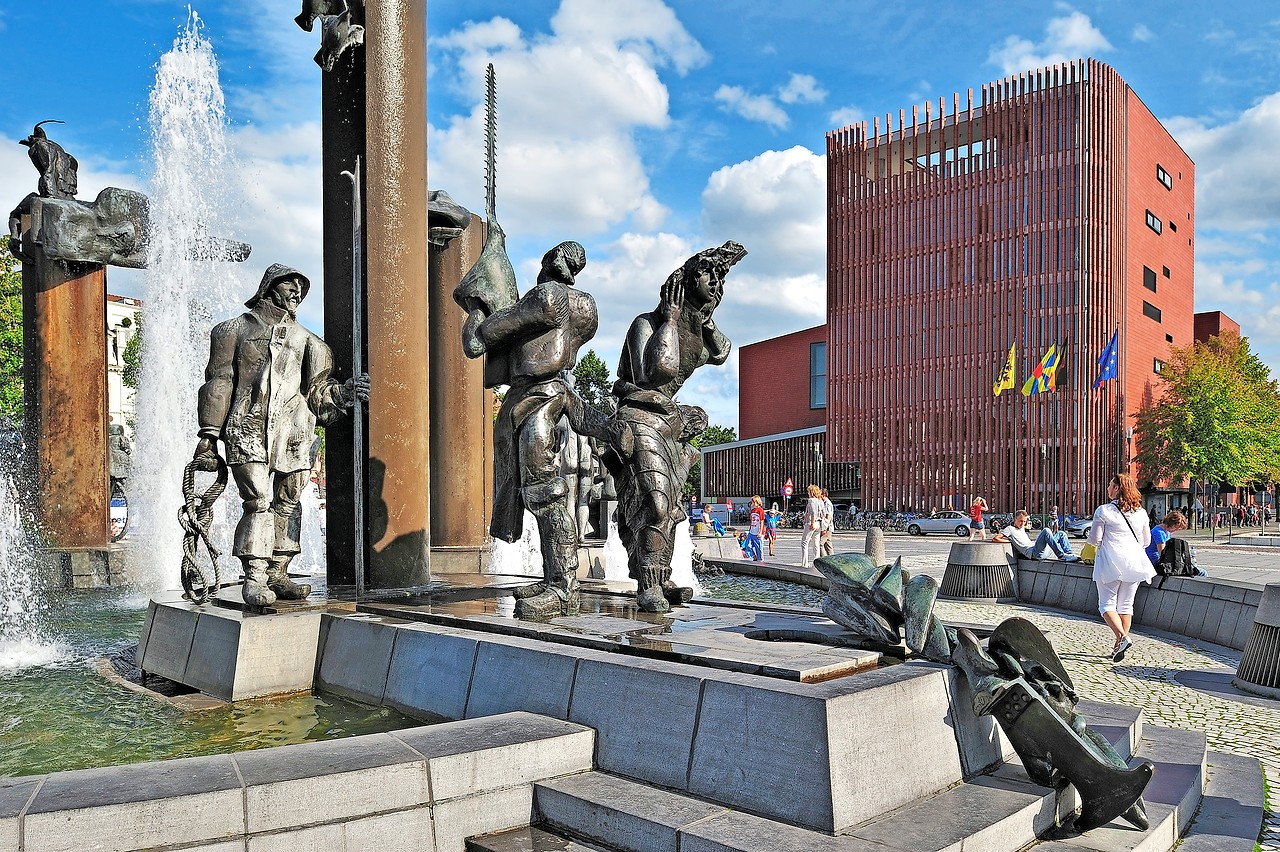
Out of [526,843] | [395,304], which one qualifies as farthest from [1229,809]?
[395,304]

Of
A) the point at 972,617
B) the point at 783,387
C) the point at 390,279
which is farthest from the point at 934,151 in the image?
the point at 390,279

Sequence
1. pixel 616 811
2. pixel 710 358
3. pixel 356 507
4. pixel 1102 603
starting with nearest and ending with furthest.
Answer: pixel 616 811 < pixel 710 358 < pixel 356 507 < pixel 1102 603

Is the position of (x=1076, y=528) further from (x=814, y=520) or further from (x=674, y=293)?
(x=674, y=293)

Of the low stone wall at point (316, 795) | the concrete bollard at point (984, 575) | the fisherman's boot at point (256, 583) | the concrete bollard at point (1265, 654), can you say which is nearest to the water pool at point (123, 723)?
the fisherman's boot at point (256, 583)

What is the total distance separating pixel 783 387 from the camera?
2817 inches

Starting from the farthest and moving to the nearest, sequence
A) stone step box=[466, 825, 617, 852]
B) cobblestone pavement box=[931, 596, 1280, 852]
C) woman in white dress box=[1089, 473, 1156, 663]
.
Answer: woman in white dress box=[1089, 473, 1156, 663] < cobblestone pavement box=[931, 596, 1280, 852] < stone step box=[466, 825, 617, 852]

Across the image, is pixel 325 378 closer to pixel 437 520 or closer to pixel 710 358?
pixel 710 358

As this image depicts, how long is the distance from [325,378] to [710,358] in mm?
2691

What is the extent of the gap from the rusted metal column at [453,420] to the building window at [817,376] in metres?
58.1

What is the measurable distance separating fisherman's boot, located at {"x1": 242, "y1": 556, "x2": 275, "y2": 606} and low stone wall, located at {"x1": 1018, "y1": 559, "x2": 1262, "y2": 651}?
24.7ft

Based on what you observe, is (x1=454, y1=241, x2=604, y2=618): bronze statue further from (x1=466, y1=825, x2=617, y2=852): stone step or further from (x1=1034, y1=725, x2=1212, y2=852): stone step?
(x1=1034, y1=725, x2=1212, y2=852): stone step

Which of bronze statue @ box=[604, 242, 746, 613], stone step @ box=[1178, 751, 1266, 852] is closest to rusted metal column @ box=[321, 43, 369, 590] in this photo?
bronze statue @ box=[604, 242, 746, 613]

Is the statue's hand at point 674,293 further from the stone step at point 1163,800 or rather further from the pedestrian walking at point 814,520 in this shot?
the pedestrian walking at point 814,520

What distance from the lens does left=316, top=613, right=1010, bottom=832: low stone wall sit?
10.9 ft
